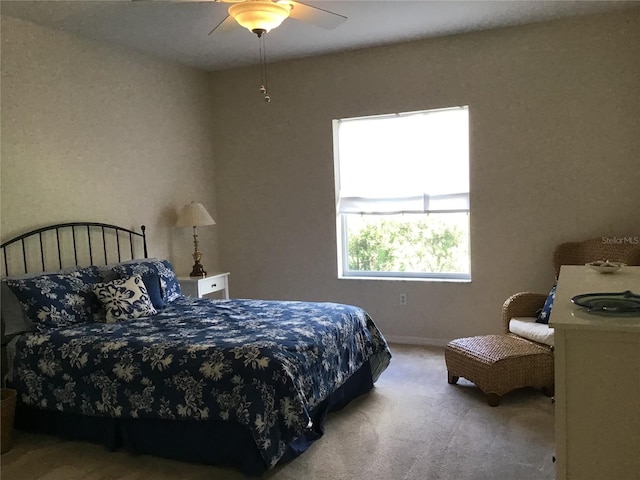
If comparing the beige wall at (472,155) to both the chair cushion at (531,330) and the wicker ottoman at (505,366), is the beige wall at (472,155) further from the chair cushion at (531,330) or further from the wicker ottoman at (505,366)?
the wicker ottoman at (505,366)

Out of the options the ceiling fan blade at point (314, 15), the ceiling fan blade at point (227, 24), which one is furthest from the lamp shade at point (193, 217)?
the ceiling fan blade at point (314, 15)

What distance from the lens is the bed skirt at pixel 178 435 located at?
2760 mm

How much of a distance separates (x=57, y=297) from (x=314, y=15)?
2.30 m

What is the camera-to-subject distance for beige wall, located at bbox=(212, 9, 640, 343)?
4.23 meters

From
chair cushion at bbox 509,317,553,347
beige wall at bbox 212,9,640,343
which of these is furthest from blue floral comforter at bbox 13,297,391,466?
beige wall at bbox 212,9,640,343

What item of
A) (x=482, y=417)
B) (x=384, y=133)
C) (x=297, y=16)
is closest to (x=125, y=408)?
(x=482, y=417)

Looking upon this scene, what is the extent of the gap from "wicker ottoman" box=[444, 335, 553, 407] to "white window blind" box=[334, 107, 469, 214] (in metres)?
1.48

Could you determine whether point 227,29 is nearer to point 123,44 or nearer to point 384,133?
point 123,44

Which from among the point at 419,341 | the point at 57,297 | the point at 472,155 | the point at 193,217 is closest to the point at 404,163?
the point at 472,155

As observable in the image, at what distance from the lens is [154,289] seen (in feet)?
13.0

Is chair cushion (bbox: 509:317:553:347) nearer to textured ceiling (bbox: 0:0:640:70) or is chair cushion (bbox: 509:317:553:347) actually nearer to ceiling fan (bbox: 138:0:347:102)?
textured ceiling (bbox: 0:0:640:70)

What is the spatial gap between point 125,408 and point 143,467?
0.32 m

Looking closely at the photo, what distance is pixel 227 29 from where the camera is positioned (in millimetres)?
3252

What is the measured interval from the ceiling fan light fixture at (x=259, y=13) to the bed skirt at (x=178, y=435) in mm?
2024
